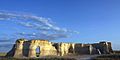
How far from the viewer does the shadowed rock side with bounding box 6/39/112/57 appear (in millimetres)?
45656

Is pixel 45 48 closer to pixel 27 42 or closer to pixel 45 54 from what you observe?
pixel 45 54

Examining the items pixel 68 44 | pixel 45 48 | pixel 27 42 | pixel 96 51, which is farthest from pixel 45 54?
pixel 96 51

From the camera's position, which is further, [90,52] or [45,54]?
[90,52]

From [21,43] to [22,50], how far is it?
1.49 m

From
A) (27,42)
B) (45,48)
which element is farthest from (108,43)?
(27,42)

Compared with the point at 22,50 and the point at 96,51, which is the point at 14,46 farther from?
the point at 96,51

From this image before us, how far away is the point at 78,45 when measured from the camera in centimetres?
5400

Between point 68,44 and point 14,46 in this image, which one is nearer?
point 14,46

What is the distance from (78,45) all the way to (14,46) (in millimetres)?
15734

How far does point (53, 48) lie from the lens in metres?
49.6

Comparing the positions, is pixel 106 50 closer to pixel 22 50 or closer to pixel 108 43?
pixel 108 43

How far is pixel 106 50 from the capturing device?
5116 cm

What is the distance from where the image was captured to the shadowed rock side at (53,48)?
1797 inches

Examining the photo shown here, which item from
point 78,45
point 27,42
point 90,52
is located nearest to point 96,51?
point 90,52
